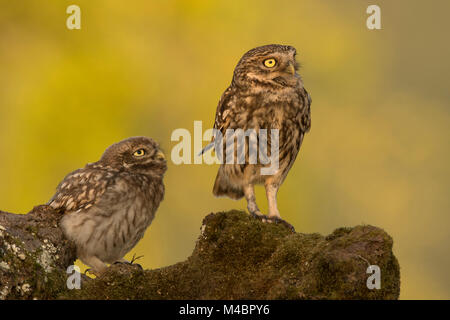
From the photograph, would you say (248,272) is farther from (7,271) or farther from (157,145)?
(157,145)

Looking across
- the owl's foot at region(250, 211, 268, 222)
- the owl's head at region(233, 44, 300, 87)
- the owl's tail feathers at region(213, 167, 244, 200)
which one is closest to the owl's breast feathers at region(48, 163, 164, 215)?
the owl's tail feathers at region(213, 167, 244, 200)

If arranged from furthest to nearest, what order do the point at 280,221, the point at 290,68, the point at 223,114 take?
the point at 223,114
the point at 290,68
the point at 280,221

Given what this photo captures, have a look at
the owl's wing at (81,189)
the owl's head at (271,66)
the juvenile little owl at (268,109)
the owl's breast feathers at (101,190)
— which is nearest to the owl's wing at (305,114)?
the juvenile little owl at (268,109)

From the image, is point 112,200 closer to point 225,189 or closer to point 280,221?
point 225,189

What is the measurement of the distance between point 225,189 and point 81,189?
4.76ft

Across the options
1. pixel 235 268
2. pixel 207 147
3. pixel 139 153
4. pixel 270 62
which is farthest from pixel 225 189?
pixel 235 268

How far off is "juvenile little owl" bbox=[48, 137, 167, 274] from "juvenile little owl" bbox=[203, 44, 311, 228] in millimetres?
722

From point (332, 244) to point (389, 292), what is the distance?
42 centimetres

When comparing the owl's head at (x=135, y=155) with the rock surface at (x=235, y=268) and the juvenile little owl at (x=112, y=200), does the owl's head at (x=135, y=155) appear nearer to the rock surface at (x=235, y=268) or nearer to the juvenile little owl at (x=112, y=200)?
the juvenile little owl at (x=112, y=200)

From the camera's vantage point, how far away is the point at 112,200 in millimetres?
5262

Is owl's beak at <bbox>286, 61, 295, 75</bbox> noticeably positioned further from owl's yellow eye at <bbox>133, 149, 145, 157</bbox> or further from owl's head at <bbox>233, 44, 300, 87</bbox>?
owl's yellow eye at <bbox>133, 149, 145, 157</bbox>

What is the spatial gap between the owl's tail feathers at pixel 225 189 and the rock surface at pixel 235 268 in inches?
65.5

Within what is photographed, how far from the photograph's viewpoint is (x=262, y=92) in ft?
18.0
